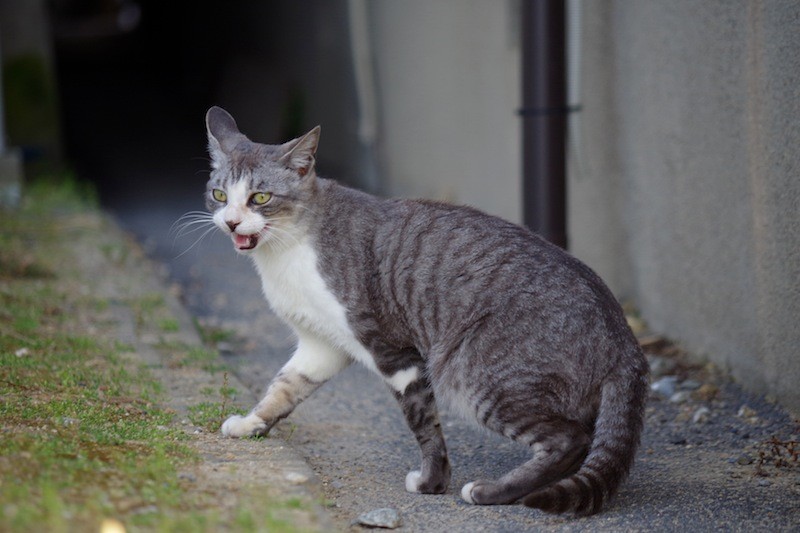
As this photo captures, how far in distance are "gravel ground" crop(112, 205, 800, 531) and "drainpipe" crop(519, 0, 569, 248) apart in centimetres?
97

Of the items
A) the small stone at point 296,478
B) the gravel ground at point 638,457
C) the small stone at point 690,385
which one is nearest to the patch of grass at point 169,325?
the gravel ground at point 638,457

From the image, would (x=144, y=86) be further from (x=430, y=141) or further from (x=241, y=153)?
(x=241, y=153)

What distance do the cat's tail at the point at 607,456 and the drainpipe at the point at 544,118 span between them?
6.04 ft

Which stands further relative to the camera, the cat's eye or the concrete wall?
the concrete wall

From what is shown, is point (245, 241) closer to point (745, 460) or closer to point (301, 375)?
point (301, 375)

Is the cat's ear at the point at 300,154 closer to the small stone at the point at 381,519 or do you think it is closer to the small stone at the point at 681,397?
the small stone at the point at 381,519

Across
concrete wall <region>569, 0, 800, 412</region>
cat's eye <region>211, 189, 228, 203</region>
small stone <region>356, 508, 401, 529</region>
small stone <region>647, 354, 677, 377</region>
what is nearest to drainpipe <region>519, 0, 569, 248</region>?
concrete wall <region>569, 0, 800, 412</region>

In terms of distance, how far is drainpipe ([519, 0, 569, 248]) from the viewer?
16.4 ft

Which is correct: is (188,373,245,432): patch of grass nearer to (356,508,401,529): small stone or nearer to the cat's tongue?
the cat's tongue

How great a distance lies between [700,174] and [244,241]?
2.51m

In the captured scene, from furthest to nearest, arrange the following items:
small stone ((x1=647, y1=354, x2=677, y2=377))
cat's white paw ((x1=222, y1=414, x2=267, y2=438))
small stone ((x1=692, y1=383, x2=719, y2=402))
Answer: small stone ((x1=647, y1=354, x2=677, y2=377))
small stone ((x1=692, y1=383, x2=719, y2=402))
cat's white paw ((x1=222, y1=414, x2=267, y2=438))

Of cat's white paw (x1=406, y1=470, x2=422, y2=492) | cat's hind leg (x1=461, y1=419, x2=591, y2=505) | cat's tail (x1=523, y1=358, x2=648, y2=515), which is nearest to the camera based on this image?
cat's tail (x1=523, y1=358, x2=648, y2=515)

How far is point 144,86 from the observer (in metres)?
19.4

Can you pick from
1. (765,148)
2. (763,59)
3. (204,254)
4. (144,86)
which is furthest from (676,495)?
(144,86)
